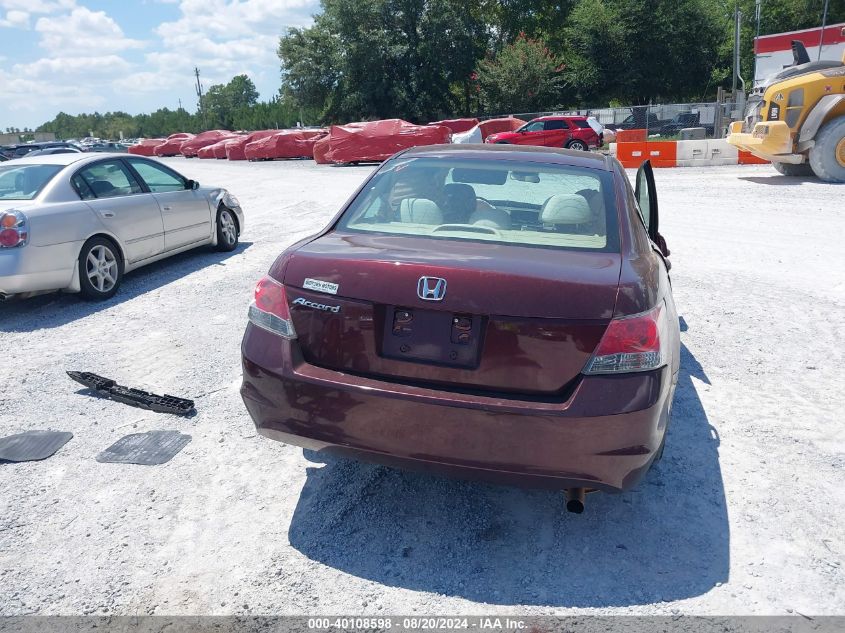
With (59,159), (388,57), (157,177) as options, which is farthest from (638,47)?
(59,159)

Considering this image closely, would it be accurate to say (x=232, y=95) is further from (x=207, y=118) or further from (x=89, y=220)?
(x=89, y=220)

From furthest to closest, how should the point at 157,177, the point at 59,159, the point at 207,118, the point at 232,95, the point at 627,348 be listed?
the point at 232,95
the point at 207,118
the point at 157,177
the point at 59,159
the point at 627,348

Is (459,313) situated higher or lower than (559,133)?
lower

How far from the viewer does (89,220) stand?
689 cm

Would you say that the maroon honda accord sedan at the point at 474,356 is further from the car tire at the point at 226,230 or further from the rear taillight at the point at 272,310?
the car tire at the point at 226,230

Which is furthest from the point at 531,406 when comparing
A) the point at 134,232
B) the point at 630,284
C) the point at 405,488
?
the point at 134,232

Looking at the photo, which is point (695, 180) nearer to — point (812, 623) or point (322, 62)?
point (812, 623)

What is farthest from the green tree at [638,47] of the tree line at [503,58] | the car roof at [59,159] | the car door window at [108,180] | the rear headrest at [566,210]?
the rear headrest at [566,210]

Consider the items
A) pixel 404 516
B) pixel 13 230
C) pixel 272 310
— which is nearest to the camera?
pixel 272 310

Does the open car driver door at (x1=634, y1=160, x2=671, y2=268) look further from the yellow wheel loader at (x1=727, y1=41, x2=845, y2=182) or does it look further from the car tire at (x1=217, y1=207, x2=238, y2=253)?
the yellow wheel loader at (x1=727, y1=41, x2=845, y2=182)

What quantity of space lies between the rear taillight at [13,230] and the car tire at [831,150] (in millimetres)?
14404

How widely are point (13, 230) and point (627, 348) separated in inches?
232

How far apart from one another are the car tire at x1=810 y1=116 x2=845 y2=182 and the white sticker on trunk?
1438 centimetres

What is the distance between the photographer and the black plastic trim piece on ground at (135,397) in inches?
171
